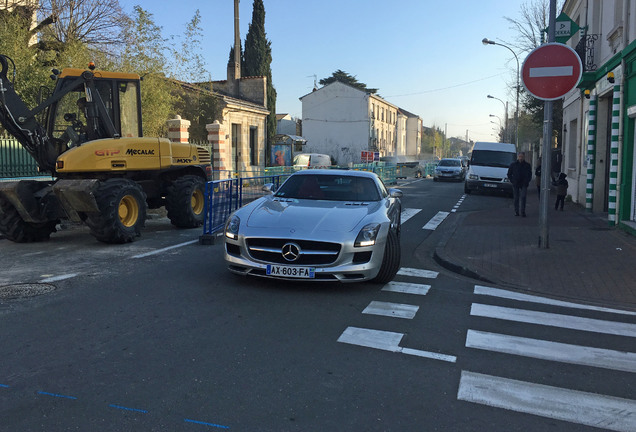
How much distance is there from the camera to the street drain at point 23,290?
19.4ft

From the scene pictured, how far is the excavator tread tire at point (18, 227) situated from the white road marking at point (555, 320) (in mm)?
7774

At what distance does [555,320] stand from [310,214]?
298 centimetres

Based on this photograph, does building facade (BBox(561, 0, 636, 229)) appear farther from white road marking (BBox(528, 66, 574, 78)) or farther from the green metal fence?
the green metal fence

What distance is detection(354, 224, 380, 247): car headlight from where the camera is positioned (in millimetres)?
6066

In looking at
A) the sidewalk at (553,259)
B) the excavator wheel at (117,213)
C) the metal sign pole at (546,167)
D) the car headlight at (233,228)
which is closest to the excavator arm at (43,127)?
the excavator wheel at (117,213)

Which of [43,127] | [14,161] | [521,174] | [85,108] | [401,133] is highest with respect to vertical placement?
[401,133]

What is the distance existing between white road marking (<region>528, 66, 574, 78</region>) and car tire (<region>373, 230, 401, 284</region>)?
12.6 ft

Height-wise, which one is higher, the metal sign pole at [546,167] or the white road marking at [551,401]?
the metal sign pole at [546,167]

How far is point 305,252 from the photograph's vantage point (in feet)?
19.6

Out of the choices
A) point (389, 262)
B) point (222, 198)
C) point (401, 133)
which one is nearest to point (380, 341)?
point (389, 262)

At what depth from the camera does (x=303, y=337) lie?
4.66 meters

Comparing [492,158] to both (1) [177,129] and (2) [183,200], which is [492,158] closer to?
(1) [177,129]

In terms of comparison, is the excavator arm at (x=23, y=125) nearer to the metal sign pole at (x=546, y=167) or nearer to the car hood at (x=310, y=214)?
the car hood at (x=310, y=214)

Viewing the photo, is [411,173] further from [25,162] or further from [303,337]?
[303,337]
